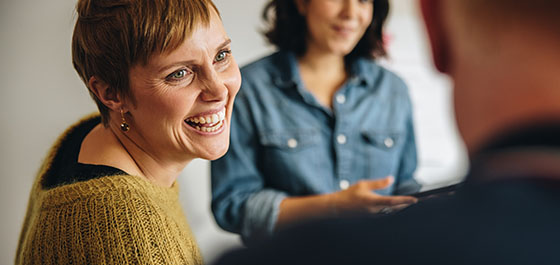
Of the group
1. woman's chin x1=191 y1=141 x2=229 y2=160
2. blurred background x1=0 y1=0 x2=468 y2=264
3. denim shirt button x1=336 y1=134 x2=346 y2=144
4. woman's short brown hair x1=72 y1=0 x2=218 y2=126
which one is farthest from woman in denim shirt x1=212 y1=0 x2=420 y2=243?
woman's short brown hair x1=72 y1=0 x2=218 y2=126

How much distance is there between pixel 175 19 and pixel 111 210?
9.0 inches

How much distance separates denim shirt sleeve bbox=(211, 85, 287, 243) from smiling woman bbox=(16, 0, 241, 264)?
30 centimetres

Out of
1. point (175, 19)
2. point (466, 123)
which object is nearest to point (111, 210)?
point (175, 19)

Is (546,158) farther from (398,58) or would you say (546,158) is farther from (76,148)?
(398,58)

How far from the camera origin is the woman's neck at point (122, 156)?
2.16 feet

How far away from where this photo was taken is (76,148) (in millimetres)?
707

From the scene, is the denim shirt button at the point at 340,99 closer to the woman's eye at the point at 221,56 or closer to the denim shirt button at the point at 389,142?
the denim shirt button at the point at 389,142

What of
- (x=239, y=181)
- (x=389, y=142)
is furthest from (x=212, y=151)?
(x=389, y=142)

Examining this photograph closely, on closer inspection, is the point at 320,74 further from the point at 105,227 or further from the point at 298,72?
the point at 105,227

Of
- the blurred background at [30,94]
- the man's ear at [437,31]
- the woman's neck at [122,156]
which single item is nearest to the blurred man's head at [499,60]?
the man's ear at [437,31]

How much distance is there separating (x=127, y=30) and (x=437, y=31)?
38 cm

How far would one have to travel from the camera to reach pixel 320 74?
1.08 metres

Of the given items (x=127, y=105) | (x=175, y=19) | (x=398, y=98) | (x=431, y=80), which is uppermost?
(x=175, y=19)

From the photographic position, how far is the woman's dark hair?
3.55ft
